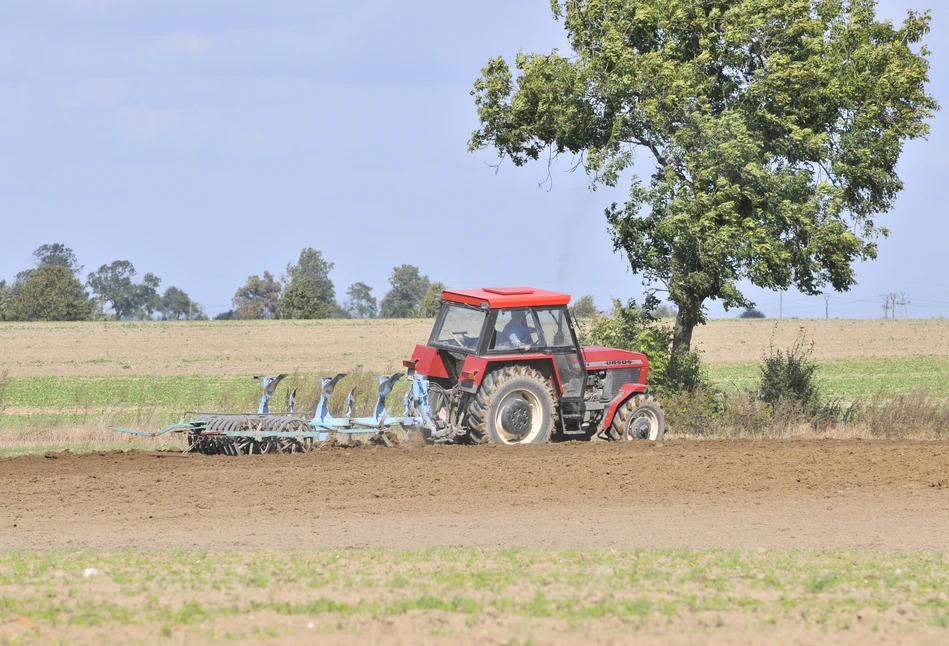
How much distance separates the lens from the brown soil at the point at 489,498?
9.61 meters

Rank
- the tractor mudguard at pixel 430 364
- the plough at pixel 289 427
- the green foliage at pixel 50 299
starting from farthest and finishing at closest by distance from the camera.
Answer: the green foliage at pixel 50 299 → the tractor mudguard at pixel 430 364 → the plough at pixel 289 427

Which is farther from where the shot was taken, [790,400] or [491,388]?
[790,400]

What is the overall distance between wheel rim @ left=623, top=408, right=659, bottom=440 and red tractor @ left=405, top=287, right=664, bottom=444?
1 cm

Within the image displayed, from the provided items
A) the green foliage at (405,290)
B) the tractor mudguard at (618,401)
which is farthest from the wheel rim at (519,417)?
the green foliage at (405,290)

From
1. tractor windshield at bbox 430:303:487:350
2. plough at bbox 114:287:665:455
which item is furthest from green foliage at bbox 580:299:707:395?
tractor windshield at bbox 430:303:487:350

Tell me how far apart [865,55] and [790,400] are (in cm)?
601

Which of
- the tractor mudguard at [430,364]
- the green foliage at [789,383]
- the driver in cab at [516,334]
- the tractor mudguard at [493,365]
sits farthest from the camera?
the green foliage at [789,383]

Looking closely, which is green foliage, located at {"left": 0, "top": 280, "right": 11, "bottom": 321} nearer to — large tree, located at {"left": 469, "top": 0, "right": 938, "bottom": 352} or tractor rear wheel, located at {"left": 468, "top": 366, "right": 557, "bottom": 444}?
large tree, located at {"left": 469, "top": 0, "right": 938, "bottom": 352}

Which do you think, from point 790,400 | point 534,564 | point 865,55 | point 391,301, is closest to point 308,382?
point 790,400

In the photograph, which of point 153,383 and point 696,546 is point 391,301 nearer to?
point 153,383

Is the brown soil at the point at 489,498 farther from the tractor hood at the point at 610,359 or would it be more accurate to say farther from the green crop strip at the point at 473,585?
the tractor hood at the point at 610,359

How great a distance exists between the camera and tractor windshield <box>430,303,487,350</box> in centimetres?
1439

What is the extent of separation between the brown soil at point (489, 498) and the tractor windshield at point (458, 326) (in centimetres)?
157

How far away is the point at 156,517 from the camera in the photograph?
33.9ft
